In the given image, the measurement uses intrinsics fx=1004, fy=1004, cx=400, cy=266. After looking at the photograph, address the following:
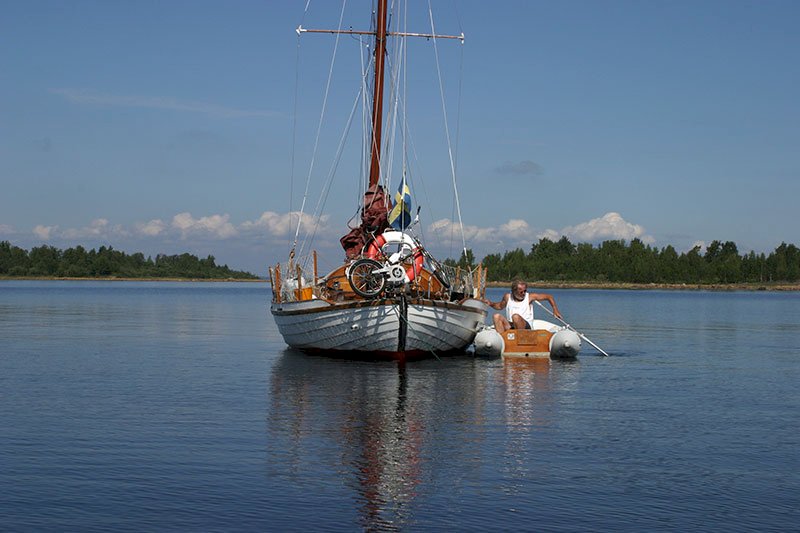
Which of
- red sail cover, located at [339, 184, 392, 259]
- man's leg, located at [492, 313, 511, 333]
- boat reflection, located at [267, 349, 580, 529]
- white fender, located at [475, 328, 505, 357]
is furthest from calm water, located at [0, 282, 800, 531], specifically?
red sail cover, located at [339, 184, 392, 259]

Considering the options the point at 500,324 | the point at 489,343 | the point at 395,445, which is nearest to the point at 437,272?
the point at 500,324

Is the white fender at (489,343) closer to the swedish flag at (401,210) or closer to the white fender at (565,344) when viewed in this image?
the white fender at (565,344)

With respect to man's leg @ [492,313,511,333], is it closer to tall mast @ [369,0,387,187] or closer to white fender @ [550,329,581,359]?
white fender @ [550,329,581,359]

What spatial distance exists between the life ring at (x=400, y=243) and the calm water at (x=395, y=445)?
3.33 m

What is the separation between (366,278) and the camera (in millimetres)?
29578

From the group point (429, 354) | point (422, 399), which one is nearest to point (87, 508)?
point (422, 399)

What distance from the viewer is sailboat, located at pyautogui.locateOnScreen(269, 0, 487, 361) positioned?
29594 mm

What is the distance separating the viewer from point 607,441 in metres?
16.8

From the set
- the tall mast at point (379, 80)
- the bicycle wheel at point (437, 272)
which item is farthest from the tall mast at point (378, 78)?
the bicycle wheel at point (437, 272)

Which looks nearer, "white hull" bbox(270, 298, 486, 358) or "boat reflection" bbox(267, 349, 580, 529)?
"boat reflection" bbox(267, 349, 580, 529)

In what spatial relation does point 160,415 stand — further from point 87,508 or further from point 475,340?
point 475,340

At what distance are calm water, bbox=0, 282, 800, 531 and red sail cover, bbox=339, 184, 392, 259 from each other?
16.1 feet

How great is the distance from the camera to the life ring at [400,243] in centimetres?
3164

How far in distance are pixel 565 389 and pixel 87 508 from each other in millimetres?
14268
